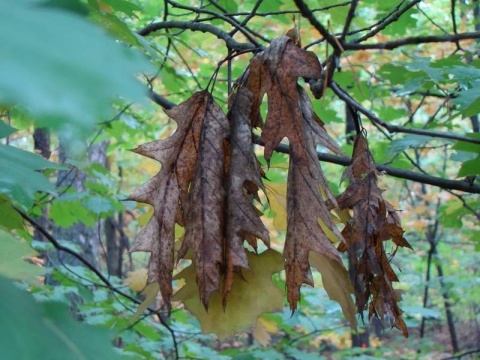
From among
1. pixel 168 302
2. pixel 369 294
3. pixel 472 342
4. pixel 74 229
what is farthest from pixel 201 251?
pixel 472 342

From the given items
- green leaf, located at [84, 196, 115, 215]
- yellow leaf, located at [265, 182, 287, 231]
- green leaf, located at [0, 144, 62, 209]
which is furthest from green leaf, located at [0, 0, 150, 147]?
green leaf, located at [84, 196, 115, 215]

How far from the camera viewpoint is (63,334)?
0.39m

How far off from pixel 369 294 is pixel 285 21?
1.69 metres

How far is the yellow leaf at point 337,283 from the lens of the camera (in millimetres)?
925

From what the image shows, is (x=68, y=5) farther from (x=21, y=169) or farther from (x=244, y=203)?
(x=244, y=203)

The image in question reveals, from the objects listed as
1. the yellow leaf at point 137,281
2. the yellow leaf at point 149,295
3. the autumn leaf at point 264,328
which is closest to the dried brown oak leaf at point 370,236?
the yellow leaf at point 149,295

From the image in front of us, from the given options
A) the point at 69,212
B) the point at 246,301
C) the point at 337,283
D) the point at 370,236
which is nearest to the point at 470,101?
the point at 370,236

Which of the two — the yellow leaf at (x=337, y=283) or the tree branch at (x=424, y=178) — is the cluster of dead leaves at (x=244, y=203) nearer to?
the yellow leaf at (x=337, y=283)

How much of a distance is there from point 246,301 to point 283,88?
1.28 feet

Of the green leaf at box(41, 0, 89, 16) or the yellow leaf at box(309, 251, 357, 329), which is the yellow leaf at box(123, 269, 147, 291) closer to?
the yellow leaf at box(309, 251, 357, 329)

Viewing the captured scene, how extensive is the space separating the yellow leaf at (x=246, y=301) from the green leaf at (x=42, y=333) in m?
0.53

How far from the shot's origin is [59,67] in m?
0.25

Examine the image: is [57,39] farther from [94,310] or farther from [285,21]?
[94,310]

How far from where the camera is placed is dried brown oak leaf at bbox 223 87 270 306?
864 millimetres
